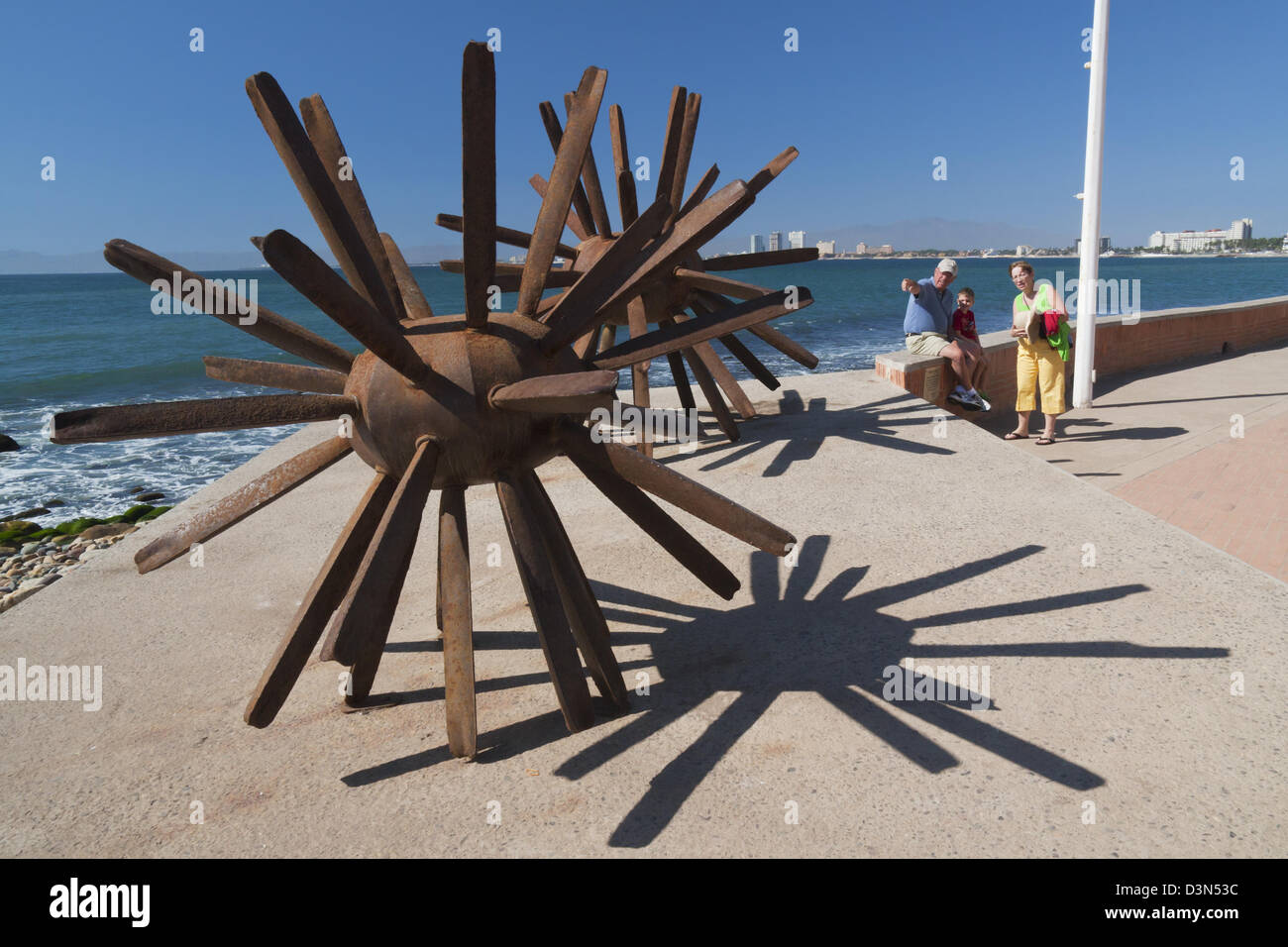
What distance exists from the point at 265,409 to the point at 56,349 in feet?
134

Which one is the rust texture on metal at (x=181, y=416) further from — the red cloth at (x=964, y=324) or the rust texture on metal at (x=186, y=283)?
the red cloth at (x=964, y=324)

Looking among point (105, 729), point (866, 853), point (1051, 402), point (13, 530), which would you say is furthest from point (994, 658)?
point (13, 530)

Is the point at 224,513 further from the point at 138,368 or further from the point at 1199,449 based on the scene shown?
the point at 138,368

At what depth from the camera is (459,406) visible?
3031 millimetres

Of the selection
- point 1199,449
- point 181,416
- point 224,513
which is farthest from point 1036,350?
point 181,416

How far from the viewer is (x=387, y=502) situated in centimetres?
339

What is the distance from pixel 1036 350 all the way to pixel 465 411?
743cm

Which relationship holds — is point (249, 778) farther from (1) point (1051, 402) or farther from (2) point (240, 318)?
(1) point (1051, 402)

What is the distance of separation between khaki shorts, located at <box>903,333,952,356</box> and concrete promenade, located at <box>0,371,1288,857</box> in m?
3.50
